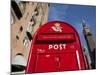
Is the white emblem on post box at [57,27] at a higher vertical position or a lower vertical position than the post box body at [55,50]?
higher

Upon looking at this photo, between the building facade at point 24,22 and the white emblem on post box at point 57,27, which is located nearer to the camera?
the building facade at point 24,22

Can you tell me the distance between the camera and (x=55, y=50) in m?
1.37

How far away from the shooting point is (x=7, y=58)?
125cm

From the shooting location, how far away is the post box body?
1327 millimetres

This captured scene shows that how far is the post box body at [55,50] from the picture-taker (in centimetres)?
133

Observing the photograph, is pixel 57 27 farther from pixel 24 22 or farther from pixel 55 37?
pixel 24 22

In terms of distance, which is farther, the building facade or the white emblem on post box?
the white emblem on post box

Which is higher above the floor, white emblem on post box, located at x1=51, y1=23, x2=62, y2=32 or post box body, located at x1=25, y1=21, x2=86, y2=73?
white emblem on post box, located at x1=51, y1=23, x2=62, y2=32

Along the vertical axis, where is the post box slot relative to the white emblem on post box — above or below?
below

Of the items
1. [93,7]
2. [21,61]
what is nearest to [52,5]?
[93,7]

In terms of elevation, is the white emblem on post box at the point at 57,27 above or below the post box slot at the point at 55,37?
above

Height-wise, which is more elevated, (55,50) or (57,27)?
(57,27)

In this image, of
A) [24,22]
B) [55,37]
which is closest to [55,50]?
[55,37]
